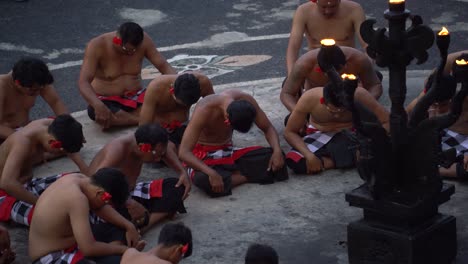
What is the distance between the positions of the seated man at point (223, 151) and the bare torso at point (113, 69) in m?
1.64

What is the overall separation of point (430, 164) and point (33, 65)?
343 cm

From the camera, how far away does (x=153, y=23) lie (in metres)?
14.9

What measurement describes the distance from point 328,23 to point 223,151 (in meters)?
2.13

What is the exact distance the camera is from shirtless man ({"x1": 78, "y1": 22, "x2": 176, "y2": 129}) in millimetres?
10172

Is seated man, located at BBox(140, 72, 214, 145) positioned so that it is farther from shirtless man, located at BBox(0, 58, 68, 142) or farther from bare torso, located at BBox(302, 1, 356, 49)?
bare torso, located at BBox(302, 1, 356, 49)

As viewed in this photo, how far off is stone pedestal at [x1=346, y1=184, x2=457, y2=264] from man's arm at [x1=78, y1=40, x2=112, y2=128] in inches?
135

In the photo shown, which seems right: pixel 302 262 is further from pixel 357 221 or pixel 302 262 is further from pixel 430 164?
pixel 430 164

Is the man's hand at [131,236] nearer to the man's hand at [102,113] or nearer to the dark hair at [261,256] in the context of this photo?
the dark hair at [261,256]

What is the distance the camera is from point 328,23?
1052 centimetres

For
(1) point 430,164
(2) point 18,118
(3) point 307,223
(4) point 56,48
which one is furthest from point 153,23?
(1) point 430,164

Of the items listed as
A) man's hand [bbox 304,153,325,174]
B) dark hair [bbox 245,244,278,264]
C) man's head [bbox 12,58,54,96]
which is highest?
man's head [bbox 12,58,54,96]

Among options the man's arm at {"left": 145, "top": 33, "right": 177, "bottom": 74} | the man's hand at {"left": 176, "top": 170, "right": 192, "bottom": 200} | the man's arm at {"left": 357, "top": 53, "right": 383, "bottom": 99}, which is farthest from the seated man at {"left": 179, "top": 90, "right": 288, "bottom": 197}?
the man's arm at {"left": 145, "top": 33, "right": 177, "bottom": 74}

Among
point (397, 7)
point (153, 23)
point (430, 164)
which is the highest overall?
point (397, 7)

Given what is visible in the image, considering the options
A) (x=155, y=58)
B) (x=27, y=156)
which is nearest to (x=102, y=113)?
(x=155, y=58)
